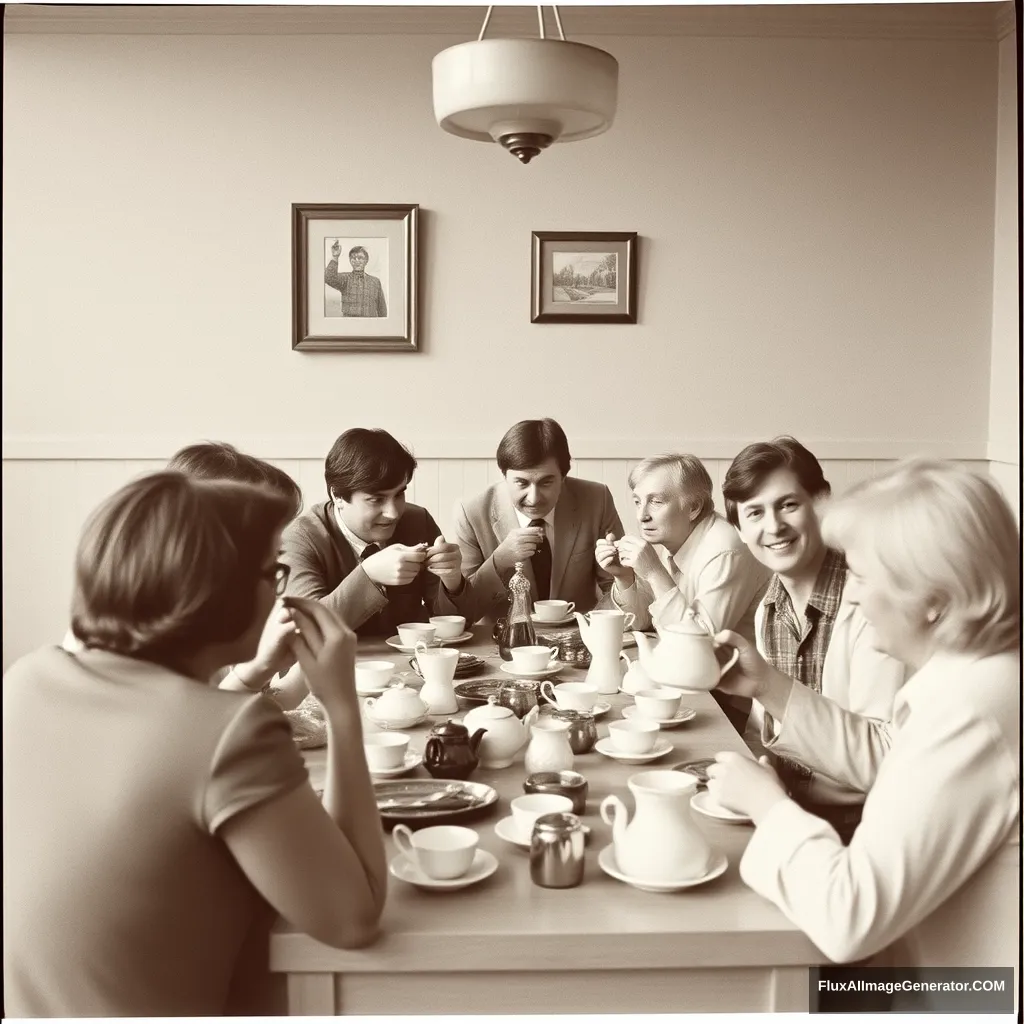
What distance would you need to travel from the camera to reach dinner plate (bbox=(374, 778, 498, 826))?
4.22ft

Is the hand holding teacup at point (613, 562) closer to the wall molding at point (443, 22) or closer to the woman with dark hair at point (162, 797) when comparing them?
the woman with dark hair at point (162, 797)

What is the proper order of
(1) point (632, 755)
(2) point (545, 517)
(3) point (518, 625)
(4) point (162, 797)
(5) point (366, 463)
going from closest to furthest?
(4) point (162, 797)
(1) point (632, 755)
(3) point (518, 625)
(5) point (366, 463)
(2) point (545, 517)

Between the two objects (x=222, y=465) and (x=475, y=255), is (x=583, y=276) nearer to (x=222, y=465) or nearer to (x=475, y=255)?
(x=475, y=255)

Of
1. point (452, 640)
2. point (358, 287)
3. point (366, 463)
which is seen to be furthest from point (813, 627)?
point (358, 287)

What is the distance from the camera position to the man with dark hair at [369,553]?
2.35 metres

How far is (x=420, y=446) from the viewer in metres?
3.75

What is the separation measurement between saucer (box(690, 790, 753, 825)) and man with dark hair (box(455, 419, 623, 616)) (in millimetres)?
1456

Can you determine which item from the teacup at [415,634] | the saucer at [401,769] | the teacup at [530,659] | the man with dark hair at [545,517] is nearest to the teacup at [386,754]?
the saucer at [401,769]

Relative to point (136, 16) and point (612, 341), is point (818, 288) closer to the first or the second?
point (612, 341)

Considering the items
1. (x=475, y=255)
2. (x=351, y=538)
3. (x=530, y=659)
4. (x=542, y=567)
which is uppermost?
(x=475, y=255)

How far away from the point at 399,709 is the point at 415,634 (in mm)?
614

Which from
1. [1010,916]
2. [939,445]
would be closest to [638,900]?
[1010,916]

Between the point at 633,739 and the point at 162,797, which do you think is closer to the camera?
the point at 162,797

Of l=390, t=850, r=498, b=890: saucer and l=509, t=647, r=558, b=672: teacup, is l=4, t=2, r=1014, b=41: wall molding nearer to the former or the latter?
l=509, t=647, r=558, b=672: teacup
